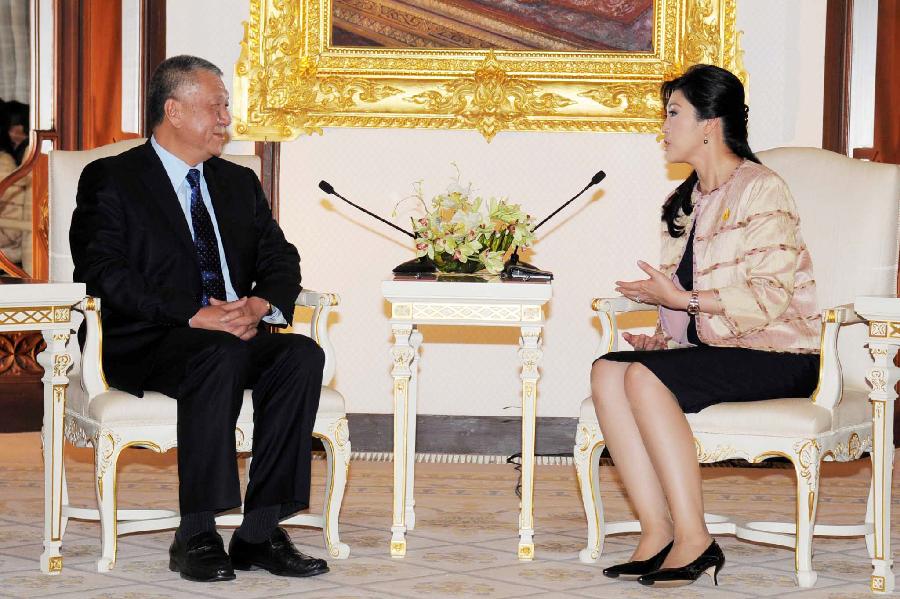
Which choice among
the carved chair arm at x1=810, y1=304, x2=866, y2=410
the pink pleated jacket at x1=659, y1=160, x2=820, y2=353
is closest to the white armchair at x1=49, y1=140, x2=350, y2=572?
the pink pleated jacket at x1=659, y1=160, x2=820, y2=353

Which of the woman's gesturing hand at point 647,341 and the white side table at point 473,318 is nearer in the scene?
the white side table at point 473,318

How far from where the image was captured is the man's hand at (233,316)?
11.6 feet

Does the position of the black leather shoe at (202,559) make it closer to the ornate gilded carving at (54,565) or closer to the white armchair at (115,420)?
the white armchair at (115,420)

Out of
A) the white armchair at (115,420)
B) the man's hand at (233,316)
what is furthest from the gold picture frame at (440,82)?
the man's hand at (233,316)

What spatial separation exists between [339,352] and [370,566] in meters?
1.94

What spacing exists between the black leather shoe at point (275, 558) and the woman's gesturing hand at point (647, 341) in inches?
45.2

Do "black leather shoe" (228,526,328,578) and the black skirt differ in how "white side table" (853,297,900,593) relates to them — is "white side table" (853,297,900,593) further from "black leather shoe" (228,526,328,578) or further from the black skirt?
"black leather shoe" (228,526,328,578)

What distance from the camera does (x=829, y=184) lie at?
3.83 metres

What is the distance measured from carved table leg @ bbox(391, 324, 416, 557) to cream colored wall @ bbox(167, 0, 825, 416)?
1692 mm

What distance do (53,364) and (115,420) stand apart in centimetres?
24

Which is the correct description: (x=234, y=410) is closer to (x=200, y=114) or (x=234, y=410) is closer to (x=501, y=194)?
(x=200, y=114)

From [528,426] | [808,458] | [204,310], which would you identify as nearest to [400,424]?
[528,426]

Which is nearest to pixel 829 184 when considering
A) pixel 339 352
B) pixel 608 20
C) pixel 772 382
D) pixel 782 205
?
pixel 782 205

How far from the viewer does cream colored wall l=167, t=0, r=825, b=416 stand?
512 cm
